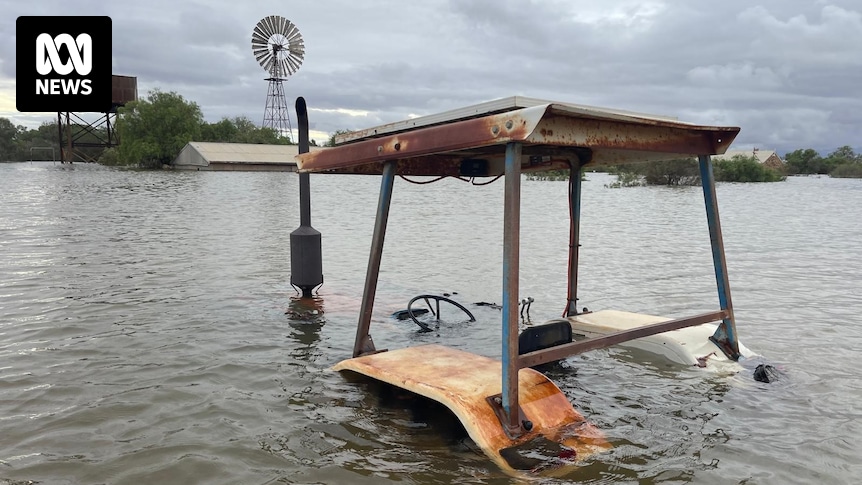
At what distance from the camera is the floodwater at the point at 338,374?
4.77 m

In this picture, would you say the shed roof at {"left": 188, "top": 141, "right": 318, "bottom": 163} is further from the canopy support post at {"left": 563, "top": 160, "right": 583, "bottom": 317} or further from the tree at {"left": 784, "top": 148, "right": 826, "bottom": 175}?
the tree at {"left": 784, "top": 148, "right": 826, "bottom": 175}

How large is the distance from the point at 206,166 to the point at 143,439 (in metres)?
79.2

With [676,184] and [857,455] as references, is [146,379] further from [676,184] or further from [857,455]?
[676,184]

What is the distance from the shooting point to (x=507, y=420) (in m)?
4.66

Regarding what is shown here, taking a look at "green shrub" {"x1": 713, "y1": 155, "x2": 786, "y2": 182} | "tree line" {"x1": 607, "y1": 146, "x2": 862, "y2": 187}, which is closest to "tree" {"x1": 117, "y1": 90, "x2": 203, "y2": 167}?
"tree line" {"x1": 607, "y1": 146, "x2": 862, "y2": 187}

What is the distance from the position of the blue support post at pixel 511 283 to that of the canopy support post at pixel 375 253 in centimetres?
173

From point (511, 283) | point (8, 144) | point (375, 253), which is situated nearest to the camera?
point (511, 283)

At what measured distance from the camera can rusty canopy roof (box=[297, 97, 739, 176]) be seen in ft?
14.4

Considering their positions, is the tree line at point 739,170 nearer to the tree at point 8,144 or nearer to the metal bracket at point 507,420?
the metal bracket at point 507,420

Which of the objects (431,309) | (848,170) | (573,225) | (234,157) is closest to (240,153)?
(234,157)

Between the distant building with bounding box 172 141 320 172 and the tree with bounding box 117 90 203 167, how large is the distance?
2.97m

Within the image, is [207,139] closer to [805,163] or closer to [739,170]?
[739,170]

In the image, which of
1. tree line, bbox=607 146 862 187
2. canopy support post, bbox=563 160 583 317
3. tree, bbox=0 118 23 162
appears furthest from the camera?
tree, bbox=0 118 23 162

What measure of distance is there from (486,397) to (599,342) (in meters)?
1.24
